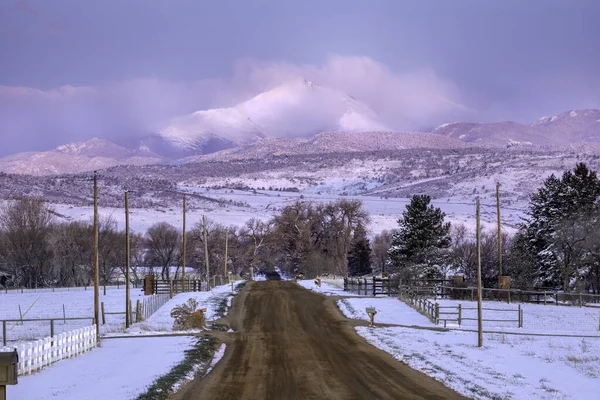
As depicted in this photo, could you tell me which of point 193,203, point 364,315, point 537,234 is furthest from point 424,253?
point 193,203

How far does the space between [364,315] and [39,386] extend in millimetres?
26212

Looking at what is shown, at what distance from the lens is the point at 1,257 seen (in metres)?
95.2

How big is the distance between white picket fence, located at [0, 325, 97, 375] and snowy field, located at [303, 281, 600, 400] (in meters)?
11.9

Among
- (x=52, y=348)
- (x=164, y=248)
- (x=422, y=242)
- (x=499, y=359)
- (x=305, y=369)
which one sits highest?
(x=422, y=242)

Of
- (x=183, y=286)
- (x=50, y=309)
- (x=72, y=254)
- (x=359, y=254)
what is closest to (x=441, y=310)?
(x=183, y=286)

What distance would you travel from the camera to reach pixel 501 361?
24.5 metres

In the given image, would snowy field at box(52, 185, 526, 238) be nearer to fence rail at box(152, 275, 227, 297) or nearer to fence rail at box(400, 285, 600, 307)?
fence rail at box(152, 275, 227, 297)

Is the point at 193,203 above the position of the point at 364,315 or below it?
above

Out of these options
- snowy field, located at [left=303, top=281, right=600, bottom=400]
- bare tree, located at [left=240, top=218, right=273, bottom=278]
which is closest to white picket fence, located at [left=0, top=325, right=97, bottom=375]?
snowy field, located at [left=303, top=281, right=600, bottom=400]

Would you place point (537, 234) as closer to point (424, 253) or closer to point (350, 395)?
point (424, 253)

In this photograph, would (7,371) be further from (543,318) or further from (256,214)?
(256,214)

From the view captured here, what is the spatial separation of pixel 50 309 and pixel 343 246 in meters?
57.1

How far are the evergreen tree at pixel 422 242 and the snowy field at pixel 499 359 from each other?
22.9 metres

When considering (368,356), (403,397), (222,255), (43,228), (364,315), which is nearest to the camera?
(403,397)
